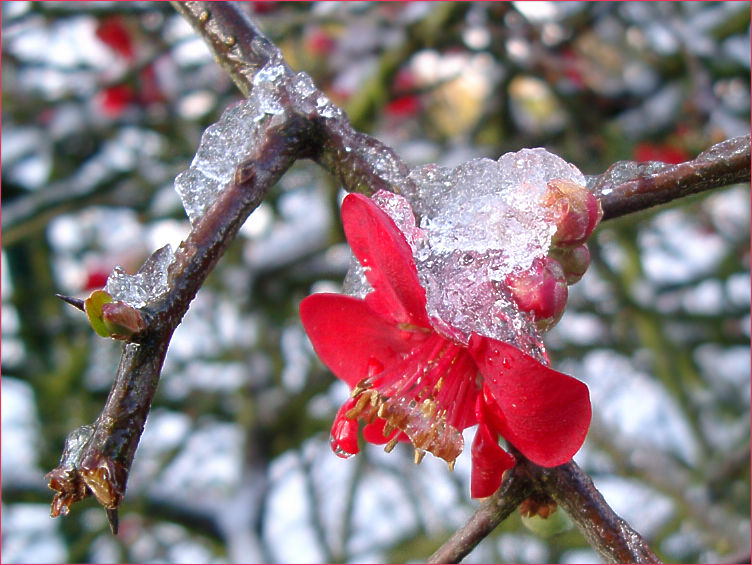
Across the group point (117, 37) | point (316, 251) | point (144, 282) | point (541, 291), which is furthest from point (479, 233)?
point (117, 37)

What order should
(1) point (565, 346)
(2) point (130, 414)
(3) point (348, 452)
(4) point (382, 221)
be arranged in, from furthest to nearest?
(1) point (565, 346) → (3) point (348, 452) → (4) point (382, 221) → (2) point (130, 414)

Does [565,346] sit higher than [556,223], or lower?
lower

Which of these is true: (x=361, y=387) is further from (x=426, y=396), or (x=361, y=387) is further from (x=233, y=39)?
(x=233, y=39)

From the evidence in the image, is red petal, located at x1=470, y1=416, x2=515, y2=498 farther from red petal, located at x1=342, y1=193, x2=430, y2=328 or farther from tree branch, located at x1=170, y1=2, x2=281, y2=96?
tree branch, located at x1=170, y1=2, x2=281, y2=96

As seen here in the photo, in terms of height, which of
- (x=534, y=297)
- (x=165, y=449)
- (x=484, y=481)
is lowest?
(x=165, y=449)

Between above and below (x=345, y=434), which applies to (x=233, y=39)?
above

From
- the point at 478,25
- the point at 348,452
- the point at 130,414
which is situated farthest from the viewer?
the point at 478,25

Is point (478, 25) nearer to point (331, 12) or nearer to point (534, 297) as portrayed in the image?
point (331, 12)

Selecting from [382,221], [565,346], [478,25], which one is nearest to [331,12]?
[478,25]
